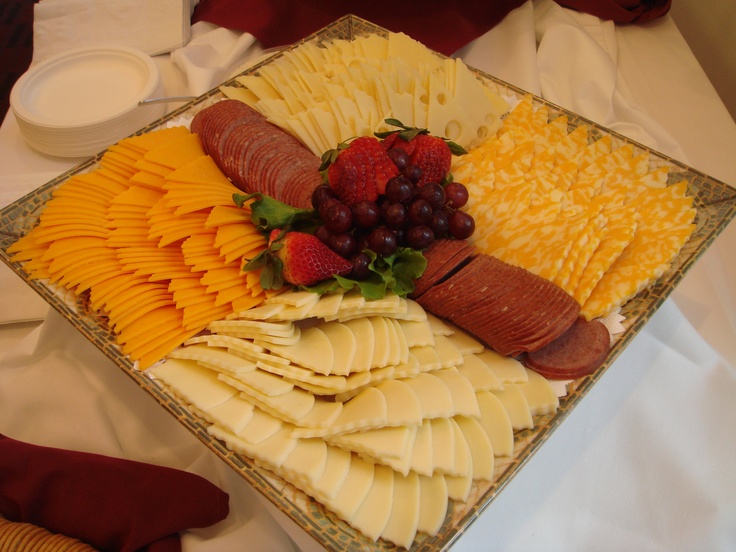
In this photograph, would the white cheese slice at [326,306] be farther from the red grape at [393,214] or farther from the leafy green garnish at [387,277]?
the red grape at [393,214]

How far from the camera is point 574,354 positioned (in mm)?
1343

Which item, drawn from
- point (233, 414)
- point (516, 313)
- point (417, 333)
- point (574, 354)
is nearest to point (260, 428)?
point (233, 414)

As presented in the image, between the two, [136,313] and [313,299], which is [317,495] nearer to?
[313,299]

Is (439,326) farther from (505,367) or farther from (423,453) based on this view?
(423,453)

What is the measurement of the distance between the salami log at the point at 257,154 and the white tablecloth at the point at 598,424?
2.09ft

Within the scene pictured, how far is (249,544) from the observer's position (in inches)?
50.1

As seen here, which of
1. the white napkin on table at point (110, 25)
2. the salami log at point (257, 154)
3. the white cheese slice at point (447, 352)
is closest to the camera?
the white cheese slice at point (447, 352)

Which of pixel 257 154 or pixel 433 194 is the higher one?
pixel 433 194

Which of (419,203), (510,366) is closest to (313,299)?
(419,203)

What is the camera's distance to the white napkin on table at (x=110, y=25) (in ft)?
8.28

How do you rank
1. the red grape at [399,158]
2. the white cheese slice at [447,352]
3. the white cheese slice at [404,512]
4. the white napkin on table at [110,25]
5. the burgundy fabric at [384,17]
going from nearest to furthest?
the white cheese slice at [404,512]
the white cheese slice at [447,352]
the red grape at [399,158]
the burgundy fabric at [384,17]
the white napkin on table at [110,25]

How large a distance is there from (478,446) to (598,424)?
0.42 meters

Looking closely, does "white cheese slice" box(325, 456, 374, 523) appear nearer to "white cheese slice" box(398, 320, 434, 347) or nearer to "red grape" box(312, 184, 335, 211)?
"white cheese slice" box(398, 320, 434, 347)

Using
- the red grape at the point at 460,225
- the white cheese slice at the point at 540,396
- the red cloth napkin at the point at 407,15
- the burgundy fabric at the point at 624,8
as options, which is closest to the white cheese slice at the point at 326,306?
the red grape at the point at 460,225
